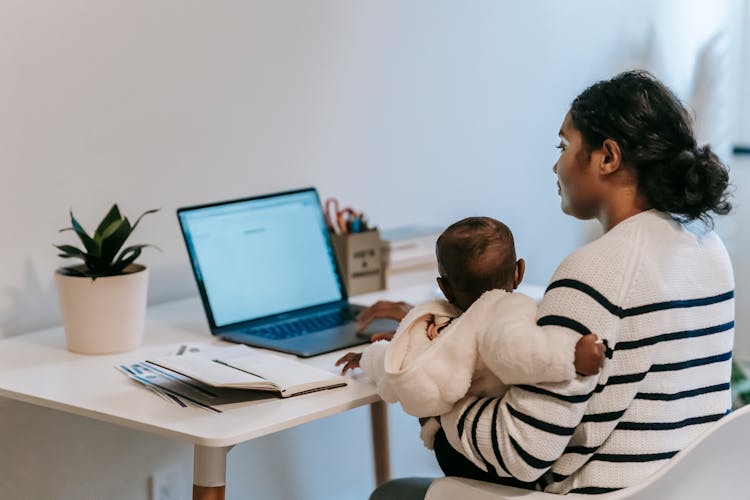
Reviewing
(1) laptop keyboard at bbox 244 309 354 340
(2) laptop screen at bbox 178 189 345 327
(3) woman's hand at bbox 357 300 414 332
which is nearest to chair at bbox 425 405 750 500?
(3) woman's hand at bbox 357 300 414 332

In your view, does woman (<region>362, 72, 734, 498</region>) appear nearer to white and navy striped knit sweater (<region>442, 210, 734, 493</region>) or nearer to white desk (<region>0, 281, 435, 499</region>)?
white and navy striped knit sweater (<region>442, 210, 734, 493</region>)

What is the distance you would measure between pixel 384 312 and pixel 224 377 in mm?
377

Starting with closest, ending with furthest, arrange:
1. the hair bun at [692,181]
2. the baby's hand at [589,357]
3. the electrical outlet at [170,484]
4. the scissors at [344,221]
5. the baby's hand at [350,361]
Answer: the baby's hand at [589,357] < the hair bun at [692,181] < the baby's hand at [350,361] < the electrical outlet at [170,484] < the scissors at [344,221]

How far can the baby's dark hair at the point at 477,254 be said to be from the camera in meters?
1.43

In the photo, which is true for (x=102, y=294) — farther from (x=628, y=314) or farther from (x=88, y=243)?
(x=628, y=314)

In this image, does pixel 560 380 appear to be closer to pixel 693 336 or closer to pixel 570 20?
pixel 693 336

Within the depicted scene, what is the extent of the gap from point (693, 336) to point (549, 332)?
217 millimetres

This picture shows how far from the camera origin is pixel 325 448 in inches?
99.3

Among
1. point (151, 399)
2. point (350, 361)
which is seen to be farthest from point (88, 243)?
point (350, 361)

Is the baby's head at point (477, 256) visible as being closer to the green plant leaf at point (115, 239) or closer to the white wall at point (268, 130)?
the green plant leaf at point (115, 239)

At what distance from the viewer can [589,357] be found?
1296 millimetres

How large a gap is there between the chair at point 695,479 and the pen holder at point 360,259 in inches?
33.3

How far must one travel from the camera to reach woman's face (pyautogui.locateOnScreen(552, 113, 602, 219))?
1473 millimetres

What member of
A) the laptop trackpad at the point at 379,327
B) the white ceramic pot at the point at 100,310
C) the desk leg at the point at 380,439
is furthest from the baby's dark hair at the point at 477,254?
the desk leg at the point at 380,439
